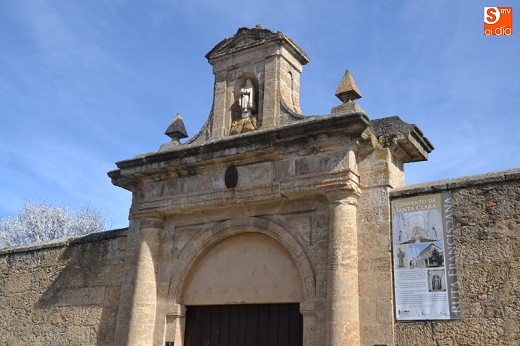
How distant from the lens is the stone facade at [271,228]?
598cm

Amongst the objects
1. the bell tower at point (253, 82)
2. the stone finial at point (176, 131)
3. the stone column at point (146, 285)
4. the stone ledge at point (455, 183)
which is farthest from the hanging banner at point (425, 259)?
the stone finial at point (176, 131)

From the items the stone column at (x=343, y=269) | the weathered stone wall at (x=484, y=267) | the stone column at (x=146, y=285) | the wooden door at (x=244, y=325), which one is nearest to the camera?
the weathered stone wall at (x=484, y=267)

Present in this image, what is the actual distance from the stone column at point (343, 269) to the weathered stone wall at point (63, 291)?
3.80 meters

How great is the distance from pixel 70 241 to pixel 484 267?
6795 millimetres

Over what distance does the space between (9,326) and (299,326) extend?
5.80 m

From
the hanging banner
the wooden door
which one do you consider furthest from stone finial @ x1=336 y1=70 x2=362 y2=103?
the wooden door

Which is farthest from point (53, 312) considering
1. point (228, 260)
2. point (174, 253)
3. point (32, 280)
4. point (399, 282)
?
point (399, 282)

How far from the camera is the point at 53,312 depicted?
9.24m

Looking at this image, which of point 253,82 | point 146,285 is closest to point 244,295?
point 146,285

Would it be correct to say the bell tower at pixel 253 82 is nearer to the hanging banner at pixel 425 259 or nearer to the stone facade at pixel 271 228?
the stone facade at pixel 271 228

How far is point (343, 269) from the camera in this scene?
6270 mm

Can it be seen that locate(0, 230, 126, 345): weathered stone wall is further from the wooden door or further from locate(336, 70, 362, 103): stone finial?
locate(336, 70, 362, 103): stone finial

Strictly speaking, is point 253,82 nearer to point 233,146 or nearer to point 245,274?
point 233,146

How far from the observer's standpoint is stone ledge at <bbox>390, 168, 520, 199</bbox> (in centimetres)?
589
